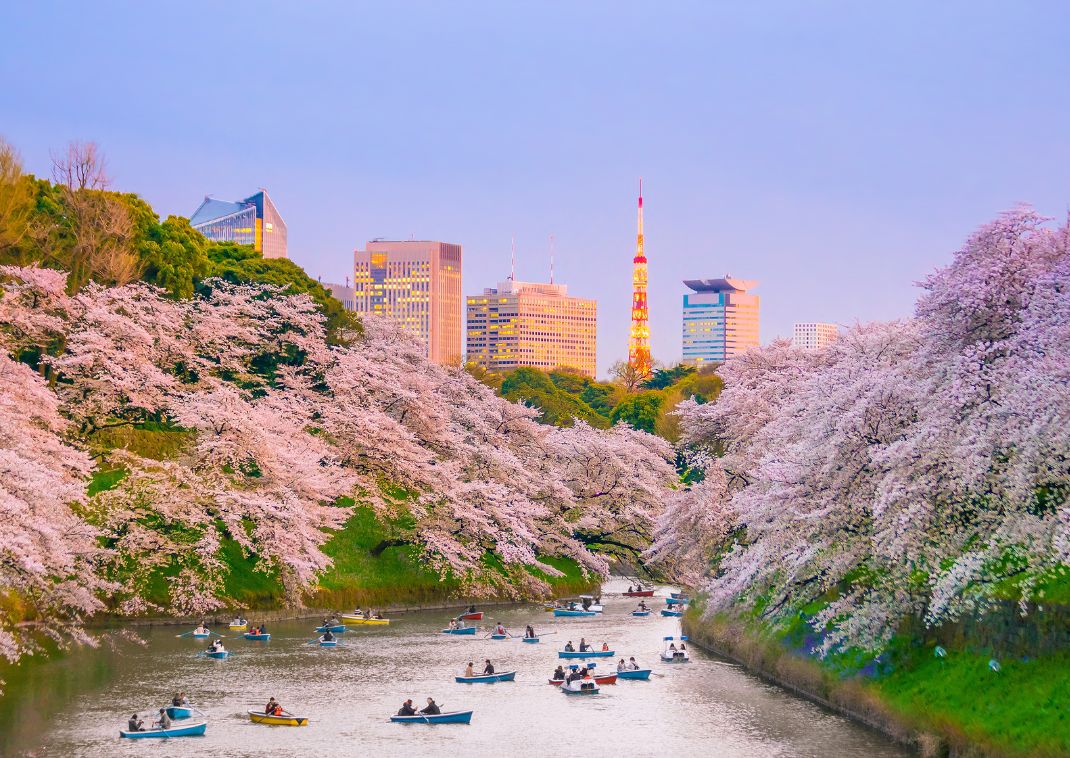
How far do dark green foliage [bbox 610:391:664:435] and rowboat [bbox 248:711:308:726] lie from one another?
110 m

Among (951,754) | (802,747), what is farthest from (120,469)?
(951,754)

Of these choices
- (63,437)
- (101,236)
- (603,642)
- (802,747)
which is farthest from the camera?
(101,236)

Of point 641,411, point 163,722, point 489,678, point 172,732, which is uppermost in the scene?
point 641,411

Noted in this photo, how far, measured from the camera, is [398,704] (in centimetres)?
4319

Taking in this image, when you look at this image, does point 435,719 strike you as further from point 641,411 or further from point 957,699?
point 641,411

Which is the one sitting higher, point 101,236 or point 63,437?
point 101,236

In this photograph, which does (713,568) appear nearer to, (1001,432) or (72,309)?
(1001,432)

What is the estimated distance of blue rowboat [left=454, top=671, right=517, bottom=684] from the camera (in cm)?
4762

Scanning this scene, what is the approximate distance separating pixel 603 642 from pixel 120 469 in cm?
2670

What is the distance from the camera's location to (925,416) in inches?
1479

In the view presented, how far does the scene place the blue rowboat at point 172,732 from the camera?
3703 centimetres

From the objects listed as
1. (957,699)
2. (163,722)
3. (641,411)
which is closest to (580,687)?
(163,722)

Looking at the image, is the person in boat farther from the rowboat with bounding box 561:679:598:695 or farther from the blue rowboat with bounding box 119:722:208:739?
the rowboat with bounding box 561:679:598:695

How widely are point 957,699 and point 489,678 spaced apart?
63.0 feet
